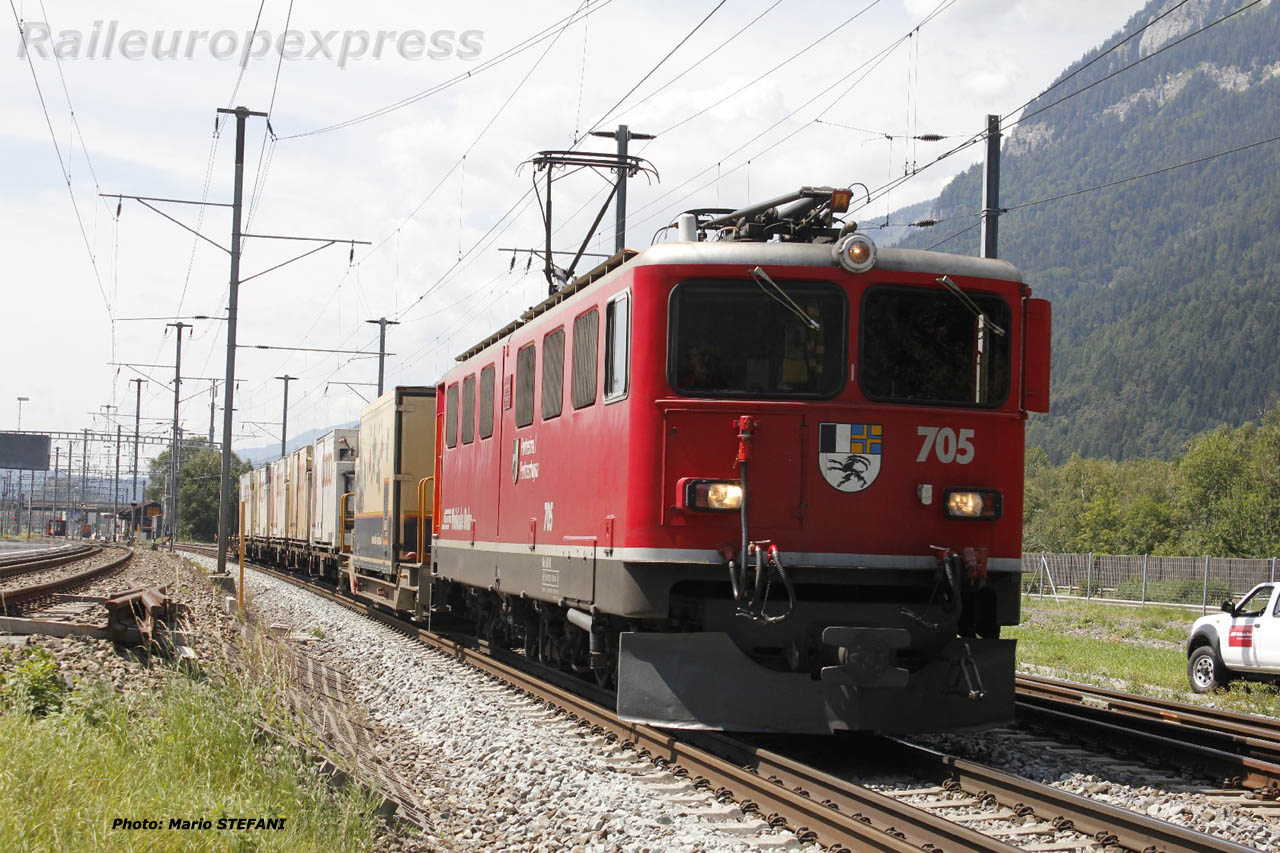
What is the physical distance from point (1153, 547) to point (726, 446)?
113 metres

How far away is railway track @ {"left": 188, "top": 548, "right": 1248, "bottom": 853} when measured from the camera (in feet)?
20.0

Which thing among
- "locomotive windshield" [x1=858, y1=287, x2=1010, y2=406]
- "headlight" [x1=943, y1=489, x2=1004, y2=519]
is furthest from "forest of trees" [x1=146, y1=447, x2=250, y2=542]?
"headlight" [x1=943, y1=489, x2=1004, y2=519]

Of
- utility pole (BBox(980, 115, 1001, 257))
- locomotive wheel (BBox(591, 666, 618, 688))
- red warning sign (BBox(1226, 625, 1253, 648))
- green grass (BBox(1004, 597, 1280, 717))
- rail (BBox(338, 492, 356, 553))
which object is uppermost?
utility pole (BBox(980, 115, 1001, 257))

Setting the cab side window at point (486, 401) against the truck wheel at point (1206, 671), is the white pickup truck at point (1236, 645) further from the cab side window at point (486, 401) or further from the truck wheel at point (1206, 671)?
the cab side window at point (486, 401)

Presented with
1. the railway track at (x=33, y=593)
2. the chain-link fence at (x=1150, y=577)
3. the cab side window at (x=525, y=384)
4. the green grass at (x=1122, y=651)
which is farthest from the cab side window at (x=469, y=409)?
the chain-link fence at (x=1150, y=577)

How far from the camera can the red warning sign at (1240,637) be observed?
13836mm

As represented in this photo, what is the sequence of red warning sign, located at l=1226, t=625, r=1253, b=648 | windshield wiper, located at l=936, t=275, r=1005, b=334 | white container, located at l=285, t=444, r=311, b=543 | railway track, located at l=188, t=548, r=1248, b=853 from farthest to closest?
white container, located at l=285, t=444, r=311, b=543, red warning sign, located at l=1226, t=625, r=1253, b=648, windshield wiper, located at l=936, t=275, r=1005, b=334, railway track, located at l=188, t=548, r=1248, b=853

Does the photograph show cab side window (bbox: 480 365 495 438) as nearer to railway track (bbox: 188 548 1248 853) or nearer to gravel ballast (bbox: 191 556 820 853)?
gravel ballast (bbox: 191 556 820 853)

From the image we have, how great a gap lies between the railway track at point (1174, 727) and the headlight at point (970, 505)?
1.77 metres

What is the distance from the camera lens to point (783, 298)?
867 cm

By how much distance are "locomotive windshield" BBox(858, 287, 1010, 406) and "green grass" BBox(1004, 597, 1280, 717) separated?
5.71 metres

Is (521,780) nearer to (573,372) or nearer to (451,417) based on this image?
(573,372)

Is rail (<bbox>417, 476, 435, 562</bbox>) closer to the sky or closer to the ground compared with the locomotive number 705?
closer to the ground

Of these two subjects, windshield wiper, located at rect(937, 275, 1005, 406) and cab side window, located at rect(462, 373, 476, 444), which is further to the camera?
cab side window, located at rect(462, 373, 476, 444)
